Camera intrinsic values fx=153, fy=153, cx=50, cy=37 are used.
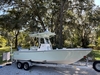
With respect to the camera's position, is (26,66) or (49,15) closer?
(26,66)

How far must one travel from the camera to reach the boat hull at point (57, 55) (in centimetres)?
687

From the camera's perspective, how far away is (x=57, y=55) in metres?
7.14

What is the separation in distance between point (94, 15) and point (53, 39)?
5.55 meters

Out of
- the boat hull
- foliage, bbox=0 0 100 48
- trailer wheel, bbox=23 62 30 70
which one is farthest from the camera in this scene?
foliage, bbox=0 0 100 48

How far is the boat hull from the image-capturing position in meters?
6.87

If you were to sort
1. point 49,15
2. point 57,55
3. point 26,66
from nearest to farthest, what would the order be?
point 57,55 < point 26,66 < point 49,15

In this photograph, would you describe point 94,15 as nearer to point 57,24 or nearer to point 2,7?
point 57,24

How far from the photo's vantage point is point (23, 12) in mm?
14742

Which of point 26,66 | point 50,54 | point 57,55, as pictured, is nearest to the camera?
point 57,55

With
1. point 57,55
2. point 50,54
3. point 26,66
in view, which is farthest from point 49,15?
point 57,55

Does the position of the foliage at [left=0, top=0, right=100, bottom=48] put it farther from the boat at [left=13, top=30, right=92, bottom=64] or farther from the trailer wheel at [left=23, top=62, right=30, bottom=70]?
the trailer wheel at [left=23, top=62, right=30, bottom=70]

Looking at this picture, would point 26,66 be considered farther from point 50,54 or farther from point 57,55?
point 57,55

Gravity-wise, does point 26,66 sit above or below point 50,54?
below

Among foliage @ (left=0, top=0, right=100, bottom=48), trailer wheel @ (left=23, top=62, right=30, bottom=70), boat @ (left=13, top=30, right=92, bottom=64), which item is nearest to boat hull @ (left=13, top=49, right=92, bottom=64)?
boat @ (left=13, top=30, right=92, bottom=64)
